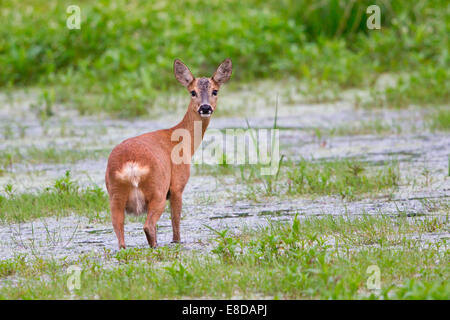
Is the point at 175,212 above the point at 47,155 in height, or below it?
below

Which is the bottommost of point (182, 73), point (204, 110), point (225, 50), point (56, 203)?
point (56, 203)

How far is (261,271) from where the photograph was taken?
5.71 meters

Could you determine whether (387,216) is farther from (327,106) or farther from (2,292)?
(327,106)

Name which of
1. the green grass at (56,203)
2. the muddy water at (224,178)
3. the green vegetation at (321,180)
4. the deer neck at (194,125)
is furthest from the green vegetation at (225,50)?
the deer neck at (194,125)

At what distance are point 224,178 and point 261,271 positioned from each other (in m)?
3.77

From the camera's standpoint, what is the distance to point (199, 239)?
22.5ft

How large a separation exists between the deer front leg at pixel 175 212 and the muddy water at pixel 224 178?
0.38 feet

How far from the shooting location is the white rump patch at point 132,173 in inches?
244

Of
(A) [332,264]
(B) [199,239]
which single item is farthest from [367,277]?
(B) [199,239]

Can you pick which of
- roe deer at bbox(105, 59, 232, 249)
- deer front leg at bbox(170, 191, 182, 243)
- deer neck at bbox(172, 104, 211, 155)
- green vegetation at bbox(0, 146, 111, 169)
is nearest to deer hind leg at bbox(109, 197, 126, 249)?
roe deer at bbox(105, 59, 232, 249)

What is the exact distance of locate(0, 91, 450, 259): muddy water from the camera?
719 cm

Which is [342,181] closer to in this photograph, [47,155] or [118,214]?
[118,214]

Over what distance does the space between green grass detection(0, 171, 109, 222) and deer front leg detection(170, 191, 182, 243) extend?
4.11ft

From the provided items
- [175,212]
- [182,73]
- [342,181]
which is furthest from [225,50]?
[175,212]
